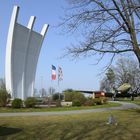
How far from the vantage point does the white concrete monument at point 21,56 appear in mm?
60188

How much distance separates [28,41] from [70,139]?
2067 inches

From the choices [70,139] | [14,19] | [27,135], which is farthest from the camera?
[14,19]

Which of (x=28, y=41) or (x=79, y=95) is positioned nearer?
(x=79, y=95)

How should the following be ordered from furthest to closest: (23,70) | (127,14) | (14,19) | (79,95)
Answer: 1. (23,70)
2. (14,19)
3. (79,95)
4. (127,14)

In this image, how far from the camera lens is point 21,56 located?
212ft

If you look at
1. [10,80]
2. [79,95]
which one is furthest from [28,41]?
[79,95]

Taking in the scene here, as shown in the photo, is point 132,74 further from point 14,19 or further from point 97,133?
point 97,133

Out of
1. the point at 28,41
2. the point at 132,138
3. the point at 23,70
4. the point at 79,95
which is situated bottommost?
the point at 132,138

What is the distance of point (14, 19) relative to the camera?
59312mm

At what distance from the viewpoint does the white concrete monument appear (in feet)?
197

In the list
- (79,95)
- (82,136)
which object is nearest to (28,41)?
(79,95)

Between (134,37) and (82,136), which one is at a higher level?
(134,37)

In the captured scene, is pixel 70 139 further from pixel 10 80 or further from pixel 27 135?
pixel 10 80

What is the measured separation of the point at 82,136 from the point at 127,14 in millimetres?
8769
